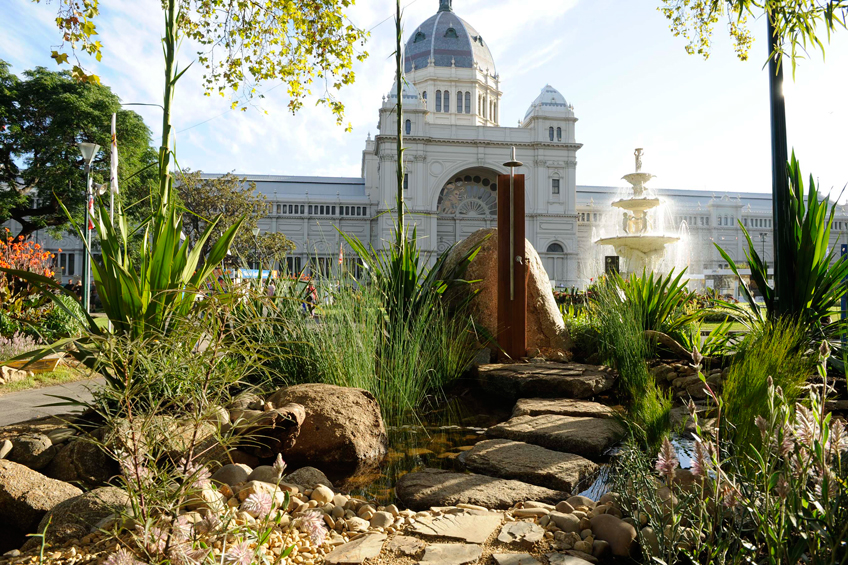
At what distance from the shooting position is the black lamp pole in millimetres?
3982

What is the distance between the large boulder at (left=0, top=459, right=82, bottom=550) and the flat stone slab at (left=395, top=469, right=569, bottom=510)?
1296 millimetres

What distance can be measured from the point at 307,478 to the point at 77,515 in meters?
0.82

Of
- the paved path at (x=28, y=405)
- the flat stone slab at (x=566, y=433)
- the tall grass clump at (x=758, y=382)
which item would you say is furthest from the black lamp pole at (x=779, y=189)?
the paved path at (x=28, y=405)

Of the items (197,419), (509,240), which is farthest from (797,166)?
(197,419)

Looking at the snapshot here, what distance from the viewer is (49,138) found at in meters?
21.7

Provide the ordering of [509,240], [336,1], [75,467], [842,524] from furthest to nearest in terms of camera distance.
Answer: [509,240], [336,1], [75,467], [842,524]

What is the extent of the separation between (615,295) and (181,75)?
13.9ft

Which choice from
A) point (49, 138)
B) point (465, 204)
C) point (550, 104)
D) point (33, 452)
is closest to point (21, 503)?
point (33, 452)

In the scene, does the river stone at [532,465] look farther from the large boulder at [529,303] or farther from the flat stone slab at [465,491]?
the large boulder at [529,303]

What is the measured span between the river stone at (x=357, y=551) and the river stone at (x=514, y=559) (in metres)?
0.36

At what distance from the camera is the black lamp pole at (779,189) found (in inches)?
157

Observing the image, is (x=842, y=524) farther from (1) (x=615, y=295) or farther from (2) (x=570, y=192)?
(2) (x=570, y=192)

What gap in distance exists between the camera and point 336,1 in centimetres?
468

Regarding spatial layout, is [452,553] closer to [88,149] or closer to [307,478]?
[307,478]
